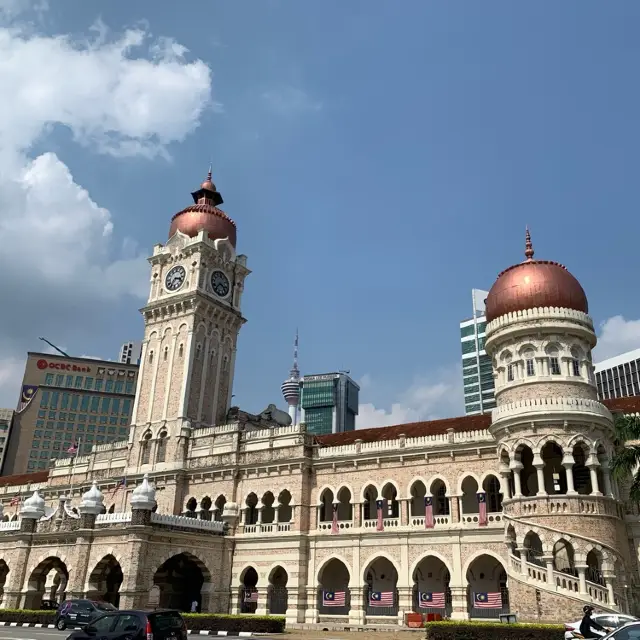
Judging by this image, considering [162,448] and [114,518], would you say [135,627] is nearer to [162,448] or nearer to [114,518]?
[114,518]

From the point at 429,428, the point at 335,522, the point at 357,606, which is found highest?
the point at 429,428

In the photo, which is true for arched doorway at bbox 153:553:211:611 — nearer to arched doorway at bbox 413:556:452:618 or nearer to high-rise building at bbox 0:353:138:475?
arched doorway at bbox 413:556:452:618

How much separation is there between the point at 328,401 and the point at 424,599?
157996 millimetres

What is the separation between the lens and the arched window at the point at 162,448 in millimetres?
47281

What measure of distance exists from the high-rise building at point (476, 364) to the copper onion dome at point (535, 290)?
96.2m

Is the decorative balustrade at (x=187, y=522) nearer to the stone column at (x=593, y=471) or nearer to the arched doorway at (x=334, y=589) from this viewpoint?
the arched doorway at (x=334, y=589)

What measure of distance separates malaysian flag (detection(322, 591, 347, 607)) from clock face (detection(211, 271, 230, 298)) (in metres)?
24.3

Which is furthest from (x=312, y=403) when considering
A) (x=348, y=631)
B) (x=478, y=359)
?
(x=348, y=631)

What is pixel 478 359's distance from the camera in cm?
→ 13200

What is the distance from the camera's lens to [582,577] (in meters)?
27.8

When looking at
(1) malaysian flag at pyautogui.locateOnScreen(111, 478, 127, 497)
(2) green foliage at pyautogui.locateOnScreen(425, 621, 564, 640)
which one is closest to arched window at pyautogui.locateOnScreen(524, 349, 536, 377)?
(2) green foliage at pyautogui.locateOnScreen(425, 621, 564, 640)

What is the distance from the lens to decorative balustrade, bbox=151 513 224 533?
116 feet

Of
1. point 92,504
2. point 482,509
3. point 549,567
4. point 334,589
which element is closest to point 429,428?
point 482,509

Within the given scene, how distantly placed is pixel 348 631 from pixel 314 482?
30.7 feet
